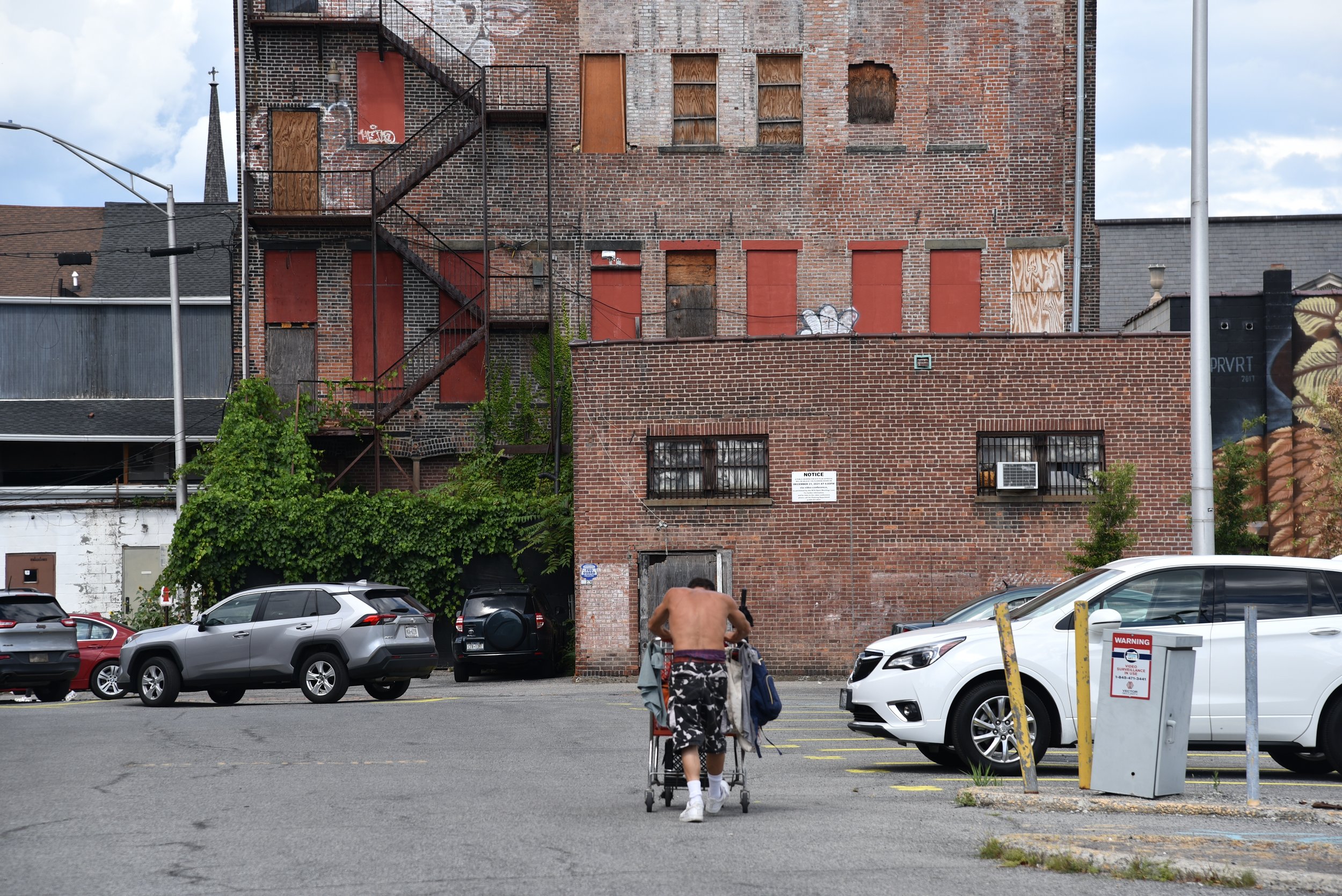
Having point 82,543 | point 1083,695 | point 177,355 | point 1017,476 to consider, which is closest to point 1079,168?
point 1017,476

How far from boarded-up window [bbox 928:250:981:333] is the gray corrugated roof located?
2098 cm

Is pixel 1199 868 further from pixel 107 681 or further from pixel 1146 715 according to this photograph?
pixel 107 681

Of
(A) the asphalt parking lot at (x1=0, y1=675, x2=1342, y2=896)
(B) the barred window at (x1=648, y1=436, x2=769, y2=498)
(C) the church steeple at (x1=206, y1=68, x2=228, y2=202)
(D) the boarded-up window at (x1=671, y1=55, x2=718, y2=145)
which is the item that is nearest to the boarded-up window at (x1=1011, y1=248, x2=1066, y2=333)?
(D) the boarded-up window at (x1=671, y1=55, x2=718, y2=145)

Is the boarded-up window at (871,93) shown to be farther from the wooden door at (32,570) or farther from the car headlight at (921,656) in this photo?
the wooden door at (32,570)

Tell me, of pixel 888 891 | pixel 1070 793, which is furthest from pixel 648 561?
pixel 888 891

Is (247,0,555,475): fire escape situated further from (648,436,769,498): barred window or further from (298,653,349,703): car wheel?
(298,653,349,703): car wheel

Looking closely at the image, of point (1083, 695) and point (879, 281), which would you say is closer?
point (1083, 695)

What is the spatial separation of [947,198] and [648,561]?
1194 cm

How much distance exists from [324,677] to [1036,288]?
18869 mm

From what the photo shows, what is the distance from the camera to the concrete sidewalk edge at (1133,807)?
8906 mm

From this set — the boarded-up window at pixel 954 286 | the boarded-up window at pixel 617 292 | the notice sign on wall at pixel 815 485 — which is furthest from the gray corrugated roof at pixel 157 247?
the notice sign on wall at pixel 815 485

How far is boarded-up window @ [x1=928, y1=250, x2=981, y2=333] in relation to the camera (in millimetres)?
31859

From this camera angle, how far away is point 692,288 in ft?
105

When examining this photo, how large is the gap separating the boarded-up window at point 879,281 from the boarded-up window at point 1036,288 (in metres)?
2.50
